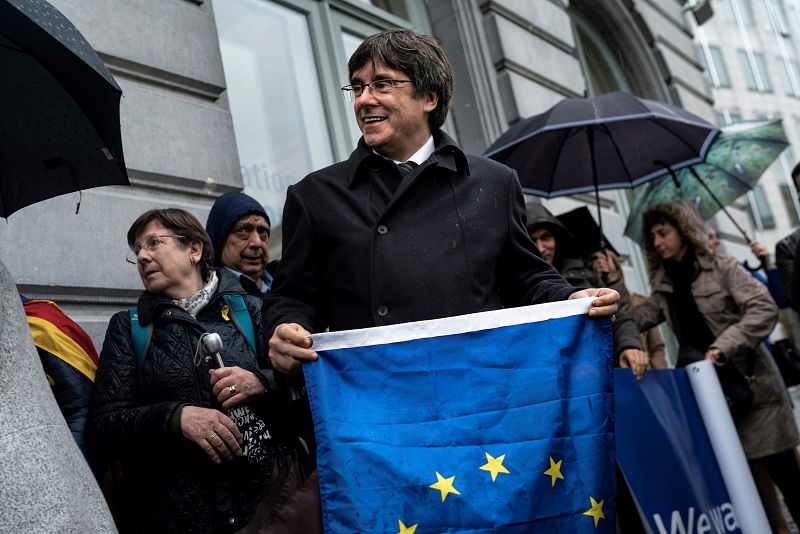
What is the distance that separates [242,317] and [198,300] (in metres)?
0.16

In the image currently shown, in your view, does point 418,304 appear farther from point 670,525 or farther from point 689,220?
point 689,220

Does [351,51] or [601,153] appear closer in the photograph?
[601,153]

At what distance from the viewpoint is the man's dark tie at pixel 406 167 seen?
9.02 feet

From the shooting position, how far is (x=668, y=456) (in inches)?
161

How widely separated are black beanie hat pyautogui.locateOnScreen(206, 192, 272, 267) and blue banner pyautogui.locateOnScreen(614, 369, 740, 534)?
5.93ft

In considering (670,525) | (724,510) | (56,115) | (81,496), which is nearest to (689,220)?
(724,510)

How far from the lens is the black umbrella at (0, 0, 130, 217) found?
7.94ft

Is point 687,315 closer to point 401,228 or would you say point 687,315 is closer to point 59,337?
point 401,228

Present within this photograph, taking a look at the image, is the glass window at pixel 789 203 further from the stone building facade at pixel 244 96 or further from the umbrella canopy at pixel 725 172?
the umbrella canopy at pixel 725 172

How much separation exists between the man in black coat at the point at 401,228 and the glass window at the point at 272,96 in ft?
9.94

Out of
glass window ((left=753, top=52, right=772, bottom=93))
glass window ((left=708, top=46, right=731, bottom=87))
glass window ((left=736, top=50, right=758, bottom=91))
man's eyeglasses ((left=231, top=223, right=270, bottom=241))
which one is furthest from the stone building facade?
glass window ((left=753, top=52, right=772, bottom=93))

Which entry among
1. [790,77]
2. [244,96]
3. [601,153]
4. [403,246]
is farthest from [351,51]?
[790,77]

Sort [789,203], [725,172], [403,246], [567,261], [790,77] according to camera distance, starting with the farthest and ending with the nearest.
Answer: [790,77] < [789,203] < [725,172] < [567,261] < [403,246]

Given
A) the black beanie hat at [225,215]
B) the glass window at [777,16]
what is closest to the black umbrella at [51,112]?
the black beanie hat at [225,215]
